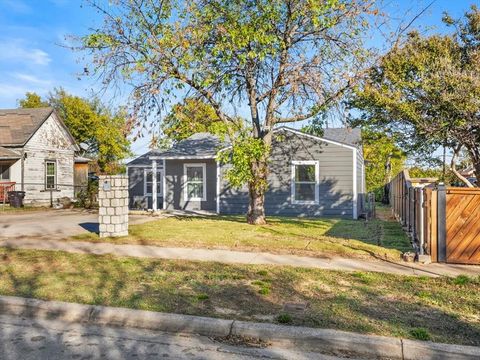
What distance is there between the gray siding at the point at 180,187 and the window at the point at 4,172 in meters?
9.20

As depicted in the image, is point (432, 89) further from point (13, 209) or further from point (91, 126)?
point (91, 126)

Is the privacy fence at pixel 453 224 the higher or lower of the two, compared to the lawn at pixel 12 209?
higher

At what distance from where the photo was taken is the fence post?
26.3ft

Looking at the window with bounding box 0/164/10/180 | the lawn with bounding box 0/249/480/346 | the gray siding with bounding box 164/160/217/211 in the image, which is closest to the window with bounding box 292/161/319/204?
the gray siding with bounding box 164/160/217/211

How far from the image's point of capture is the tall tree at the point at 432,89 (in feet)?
37.2

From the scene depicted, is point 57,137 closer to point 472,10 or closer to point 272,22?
point 272,22

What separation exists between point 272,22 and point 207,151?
28.6ft

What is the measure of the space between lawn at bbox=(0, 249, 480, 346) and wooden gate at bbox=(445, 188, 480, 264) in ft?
4.45

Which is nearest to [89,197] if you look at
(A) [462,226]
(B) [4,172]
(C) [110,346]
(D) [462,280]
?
(B) [4,172]

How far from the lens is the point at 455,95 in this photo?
36.7 feet

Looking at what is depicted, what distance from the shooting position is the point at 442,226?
26.3ft

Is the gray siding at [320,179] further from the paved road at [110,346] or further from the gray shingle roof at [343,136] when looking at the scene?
the paved road at [110,346]

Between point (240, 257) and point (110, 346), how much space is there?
14.2 feet

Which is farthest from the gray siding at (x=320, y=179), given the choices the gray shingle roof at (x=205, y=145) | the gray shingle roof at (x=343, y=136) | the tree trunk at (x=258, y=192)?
the tree trunk at (x=258, y=192)
